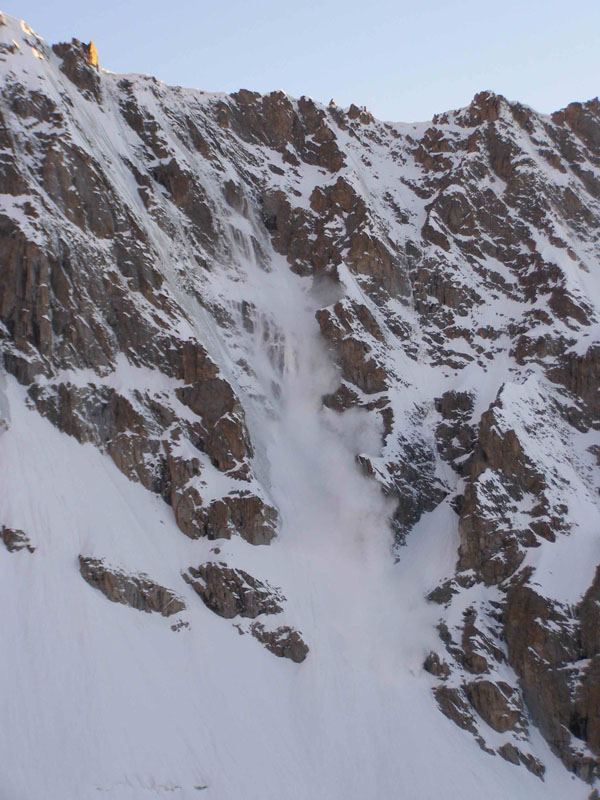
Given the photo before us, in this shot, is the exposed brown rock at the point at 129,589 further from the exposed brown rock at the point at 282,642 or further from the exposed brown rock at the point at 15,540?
the exposed brown rock at the point at 282,642

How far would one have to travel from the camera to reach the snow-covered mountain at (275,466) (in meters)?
69.8

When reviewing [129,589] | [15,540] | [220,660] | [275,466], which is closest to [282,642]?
[220,660]

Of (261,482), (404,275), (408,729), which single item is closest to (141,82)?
(404,275)

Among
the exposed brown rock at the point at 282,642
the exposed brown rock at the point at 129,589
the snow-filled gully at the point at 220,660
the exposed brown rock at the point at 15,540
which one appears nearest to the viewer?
the snow-filled gully at the point at 220,660

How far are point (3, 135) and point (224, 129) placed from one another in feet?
114

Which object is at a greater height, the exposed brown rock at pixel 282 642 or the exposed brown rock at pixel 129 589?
the exposed brown rock at pixel 129 589

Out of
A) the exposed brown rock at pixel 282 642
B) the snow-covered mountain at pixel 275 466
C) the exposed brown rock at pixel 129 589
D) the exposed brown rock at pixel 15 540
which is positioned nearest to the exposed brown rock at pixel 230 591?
the snow-covered mountain at pixel 275 466

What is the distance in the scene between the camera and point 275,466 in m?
90.8

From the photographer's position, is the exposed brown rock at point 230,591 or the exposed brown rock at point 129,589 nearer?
the exposed brown rock at point 129,589

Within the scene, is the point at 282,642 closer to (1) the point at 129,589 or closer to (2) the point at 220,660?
(2) the point at 220,660

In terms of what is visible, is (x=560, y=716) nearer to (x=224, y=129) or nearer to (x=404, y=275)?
(x=404, y=275)

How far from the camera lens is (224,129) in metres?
118

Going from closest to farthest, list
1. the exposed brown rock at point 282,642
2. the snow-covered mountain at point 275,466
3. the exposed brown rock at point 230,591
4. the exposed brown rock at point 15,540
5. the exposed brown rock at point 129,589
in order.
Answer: the snow-covered mountain at point 275,466 → the exposed brown rock at point 15,540 → the exposed brown rock at point 129,589 → the exposed brown rock at point 282,642 → the exposed brown rock at point 230,591

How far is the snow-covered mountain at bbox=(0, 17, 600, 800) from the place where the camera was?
69.8 meters
